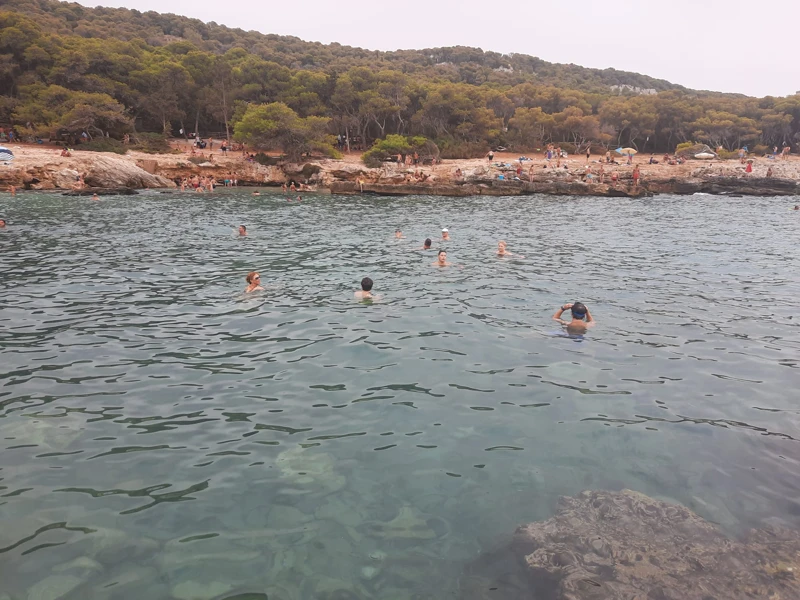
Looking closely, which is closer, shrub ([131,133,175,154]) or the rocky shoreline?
the rocky shoreline

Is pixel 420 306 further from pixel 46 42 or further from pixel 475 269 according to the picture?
pixel 46 42

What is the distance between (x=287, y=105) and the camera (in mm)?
61156

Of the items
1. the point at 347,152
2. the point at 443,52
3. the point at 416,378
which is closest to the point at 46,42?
the point at 347,152

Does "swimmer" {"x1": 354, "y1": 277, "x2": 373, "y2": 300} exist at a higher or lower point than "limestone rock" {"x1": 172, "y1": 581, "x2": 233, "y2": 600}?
higher

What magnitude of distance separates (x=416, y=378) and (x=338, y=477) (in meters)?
3.16

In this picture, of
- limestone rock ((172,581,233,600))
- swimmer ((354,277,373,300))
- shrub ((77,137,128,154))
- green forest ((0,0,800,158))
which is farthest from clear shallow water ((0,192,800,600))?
green forest ((0,0,800,158))

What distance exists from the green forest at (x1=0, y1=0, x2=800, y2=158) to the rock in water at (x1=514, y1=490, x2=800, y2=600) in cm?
5052

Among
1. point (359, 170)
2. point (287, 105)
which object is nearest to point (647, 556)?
point (359, 170)

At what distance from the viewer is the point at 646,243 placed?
2339 cm

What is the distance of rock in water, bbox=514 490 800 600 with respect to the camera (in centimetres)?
452

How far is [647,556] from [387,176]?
48.3 m

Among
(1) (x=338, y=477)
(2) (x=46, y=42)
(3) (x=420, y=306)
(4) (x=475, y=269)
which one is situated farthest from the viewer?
(2) (x=46, y=42)

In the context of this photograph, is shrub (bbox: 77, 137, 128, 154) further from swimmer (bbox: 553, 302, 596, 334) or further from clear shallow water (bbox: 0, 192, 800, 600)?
swimmer (bbox: 553, 302, 596, 334)

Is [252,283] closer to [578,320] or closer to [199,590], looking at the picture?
[578,320]
